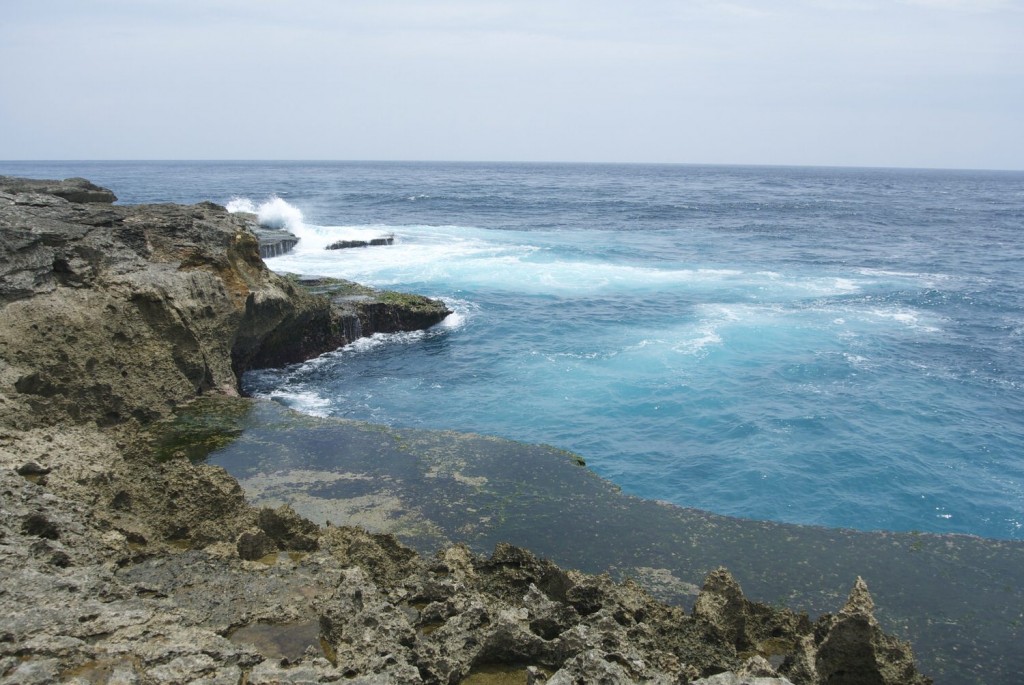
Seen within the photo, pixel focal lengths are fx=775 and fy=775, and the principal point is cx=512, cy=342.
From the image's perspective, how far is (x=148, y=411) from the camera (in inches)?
549

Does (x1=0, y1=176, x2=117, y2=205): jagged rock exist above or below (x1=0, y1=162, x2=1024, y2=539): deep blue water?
above

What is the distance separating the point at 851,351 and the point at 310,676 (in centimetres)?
2235

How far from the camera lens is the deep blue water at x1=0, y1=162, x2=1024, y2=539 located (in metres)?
16.3

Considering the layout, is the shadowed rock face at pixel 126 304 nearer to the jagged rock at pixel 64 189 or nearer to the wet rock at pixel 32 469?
the jagged rock at pixel 64 189

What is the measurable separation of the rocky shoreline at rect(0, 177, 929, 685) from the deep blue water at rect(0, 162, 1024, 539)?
657 cm

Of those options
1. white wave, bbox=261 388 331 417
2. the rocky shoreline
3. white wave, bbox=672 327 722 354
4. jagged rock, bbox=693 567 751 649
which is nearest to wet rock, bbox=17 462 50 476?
the rocky shoreline

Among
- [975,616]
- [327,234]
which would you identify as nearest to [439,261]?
[327,234]

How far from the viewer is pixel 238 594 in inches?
305

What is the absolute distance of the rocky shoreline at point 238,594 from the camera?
20.5ft

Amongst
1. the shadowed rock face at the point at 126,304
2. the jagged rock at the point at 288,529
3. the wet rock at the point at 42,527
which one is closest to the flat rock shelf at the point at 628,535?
the jagged rock at the point at 288,529

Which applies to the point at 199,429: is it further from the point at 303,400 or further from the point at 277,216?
the point at 277,216

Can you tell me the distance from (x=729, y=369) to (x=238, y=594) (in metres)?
17.7

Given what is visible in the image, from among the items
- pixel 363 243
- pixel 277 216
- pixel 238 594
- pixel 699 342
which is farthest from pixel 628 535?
pixel 277 216

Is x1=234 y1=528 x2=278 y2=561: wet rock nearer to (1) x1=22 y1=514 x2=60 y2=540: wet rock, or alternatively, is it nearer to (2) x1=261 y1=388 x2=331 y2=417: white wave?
(1) x1=22 y1=514 x2=60 y2=540: wet rock
